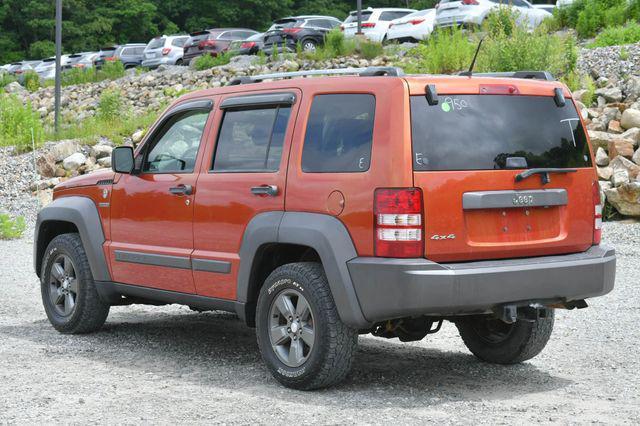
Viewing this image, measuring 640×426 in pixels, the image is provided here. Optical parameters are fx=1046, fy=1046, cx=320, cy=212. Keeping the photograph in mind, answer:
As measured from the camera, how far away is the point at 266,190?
6.41 meters

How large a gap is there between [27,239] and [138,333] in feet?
28.7

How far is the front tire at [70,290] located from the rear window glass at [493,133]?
11.1 feet

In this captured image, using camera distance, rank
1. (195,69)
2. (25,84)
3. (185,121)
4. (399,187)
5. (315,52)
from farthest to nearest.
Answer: (25,84) < (195,69) < (315,52) < (185,121) < (399,187)

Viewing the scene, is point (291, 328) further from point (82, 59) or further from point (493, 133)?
point (82, 59)

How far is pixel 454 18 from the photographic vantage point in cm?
2961

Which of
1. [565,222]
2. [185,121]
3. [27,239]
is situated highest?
[185,121]

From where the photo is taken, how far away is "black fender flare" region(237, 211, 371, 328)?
5871 millimetres

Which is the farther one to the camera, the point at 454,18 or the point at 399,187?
the point at 454,18

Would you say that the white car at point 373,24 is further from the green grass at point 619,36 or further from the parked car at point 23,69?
the parked car at point 23,69

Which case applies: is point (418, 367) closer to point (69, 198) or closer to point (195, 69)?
point (69, 198)

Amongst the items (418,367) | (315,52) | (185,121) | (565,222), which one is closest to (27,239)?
(185,121)

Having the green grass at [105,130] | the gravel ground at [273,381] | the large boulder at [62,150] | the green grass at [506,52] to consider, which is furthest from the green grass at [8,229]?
the green grass at [506,52]

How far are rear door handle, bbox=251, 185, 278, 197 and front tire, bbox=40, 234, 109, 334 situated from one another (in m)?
2.21

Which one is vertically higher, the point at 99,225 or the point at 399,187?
the point at 399,187
